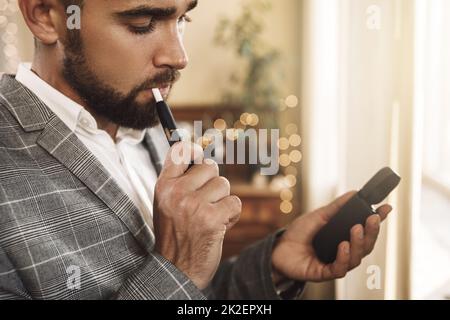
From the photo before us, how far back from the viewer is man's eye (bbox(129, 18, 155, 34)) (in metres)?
0.70

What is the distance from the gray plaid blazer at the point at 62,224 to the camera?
614 millimetres

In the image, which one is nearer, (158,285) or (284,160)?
(158,285)

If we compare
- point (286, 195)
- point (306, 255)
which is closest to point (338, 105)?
point (306, 255)

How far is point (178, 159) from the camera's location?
0.64 m

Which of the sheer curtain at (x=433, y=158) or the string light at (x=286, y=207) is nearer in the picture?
the sheer curtain at (x=433, y=158)

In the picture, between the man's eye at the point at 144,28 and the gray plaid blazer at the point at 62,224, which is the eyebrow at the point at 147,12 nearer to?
the man's eye at the point at 144,28

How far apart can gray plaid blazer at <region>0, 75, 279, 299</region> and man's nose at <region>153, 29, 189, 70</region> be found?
16 cm

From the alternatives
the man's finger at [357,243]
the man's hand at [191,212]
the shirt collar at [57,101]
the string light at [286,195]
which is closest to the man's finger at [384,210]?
the man's finger at [357,243]

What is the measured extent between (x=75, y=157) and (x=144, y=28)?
0.20 meters

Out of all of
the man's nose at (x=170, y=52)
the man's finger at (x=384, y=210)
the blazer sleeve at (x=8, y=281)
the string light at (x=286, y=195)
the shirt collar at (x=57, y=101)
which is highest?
the man's nose at (x=170, y=52)

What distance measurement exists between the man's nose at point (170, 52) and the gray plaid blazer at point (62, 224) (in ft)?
0.54

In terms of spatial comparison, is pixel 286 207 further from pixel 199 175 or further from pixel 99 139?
pixel 199 175

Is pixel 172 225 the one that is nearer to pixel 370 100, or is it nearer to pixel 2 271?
pixel 2 271

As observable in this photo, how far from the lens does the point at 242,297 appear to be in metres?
0.91
